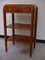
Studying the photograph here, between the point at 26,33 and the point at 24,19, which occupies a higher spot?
the point at 24,19

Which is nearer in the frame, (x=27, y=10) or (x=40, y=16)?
(x=27, y=10)

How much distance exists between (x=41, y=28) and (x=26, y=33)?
0.35m

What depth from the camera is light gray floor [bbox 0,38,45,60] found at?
1.75m

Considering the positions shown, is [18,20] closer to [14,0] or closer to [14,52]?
[14,0]

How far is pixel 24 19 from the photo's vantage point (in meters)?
2.35

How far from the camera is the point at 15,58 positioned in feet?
5.64

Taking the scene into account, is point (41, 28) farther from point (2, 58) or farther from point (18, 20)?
point (2, 58)

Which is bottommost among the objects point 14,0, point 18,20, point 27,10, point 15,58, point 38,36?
point 15,58

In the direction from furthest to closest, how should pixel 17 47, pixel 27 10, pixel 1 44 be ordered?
1. pixel 1 44
2. pixel 17 47
3. pixel 27 10

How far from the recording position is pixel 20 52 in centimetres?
191

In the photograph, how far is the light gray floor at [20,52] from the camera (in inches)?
68.7

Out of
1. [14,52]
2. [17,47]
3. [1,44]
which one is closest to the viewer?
[14,52]

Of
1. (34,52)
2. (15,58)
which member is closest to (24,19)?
(34,52)

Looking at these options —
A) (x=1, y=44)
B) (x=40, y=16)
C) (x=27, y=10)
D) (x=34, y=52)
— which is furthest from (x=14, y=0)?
(x=34, y=52)
